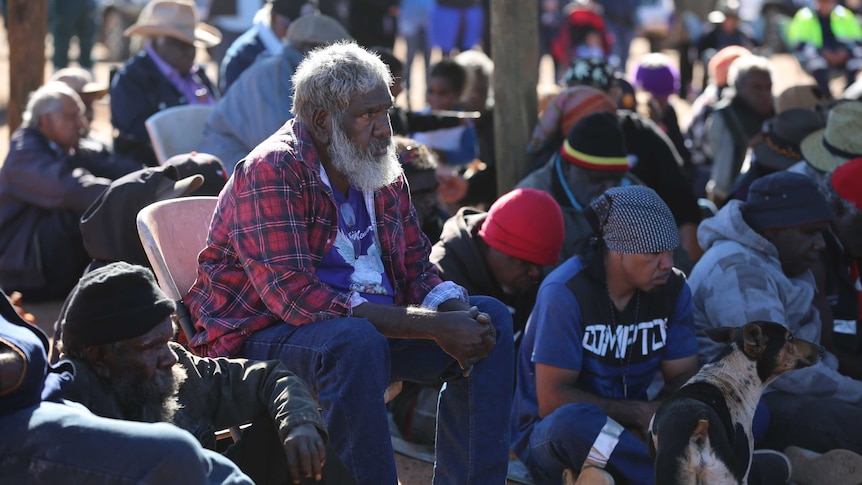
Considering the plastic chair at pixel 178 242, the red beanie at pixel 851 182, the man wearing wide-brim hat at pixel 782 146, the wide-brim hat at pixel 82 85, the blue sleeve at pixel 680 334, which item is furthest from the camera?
the wide-brim hat at pixel 82 85

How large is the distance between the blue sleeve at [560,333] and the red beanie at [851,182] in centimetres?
217

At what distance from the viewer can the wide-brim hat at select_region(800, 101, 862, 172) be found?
6570 mm

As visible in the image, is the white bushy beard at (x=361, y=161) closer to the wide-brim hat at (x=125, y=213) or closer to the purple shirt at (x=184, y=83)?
the wide-brim hat at (x=125, y=213)

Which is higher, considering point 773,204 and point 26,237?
point 773,204

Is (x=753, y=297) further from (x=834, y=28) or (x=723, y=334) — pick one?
(x=834, y=28)

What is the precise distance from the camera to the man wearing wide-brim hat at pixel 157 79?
25.6 ft

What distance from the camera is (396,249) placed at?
4188mm

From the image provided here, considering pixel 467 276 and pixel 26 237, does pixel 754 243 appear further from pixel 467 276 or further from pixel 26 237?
pixel 26 237

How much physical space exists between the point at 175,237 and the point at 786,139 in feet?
13.7

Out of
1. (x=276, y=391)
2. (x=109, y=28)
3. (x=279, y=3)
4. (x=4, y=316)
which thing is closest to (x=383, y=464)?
(x=276, y=391)

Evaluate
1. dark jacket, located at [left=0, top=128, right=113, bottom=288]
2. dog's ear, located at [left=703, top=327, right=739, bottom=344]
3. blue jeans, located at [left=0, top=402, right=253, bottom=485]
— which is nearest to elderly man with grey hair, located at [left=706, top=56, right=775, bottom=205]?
dog's ear, located at [left=703, top=327, right=739, bottom=344]

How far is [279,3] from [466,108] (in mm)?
1555

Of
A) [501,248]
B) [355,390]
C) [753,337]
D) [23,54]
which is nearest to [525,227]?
[501,248]

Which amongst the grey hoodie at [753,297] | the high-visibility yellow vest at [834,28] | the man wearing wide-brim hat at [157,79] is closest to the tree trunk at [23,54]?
the man wearing wide-brim hat at [157,79]
